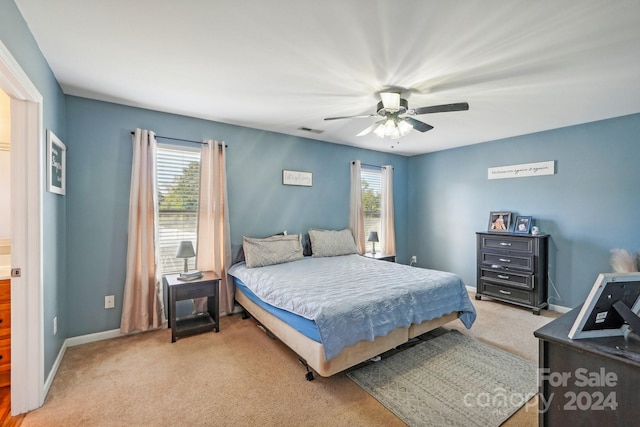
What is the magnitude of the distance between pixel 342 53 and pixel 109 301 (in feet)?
11.1

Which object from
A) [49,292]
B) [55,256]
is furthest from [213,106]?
[49,292]

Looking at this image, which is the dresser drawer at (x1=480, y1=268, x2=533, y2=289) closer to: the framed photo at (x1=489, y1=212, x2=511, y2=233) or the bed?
the framed photo at (x1=489, y1=212, x2=511, y2=233)

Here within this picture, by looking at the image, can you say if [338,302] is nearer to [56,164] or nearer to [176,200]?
[176,200]

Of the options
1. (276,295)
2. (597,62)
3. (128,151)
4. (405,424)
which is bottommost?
(405,424)

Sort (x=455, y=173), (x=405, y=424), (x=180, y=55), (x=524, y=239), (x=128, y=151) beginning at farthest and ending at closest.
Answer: (x=455, y=173) < (x=524, y=239) < (x=128, y=151) < (x=180, y=55) < (x=405, y=424)

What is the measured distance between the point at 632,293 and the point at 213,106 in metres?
3.61

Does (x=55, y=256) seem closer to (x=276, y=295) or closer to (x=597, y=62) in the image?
Answer: (x=276, y=295)

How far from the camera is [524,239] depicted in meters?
3.95

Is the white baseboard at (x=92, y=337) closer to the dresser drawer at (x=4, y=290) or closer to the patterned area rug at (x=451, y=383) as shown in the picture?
the dresser drawer at (x=4, y=290)

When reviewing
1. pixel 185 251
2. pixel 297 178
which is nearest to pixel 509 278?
pixel 297 178

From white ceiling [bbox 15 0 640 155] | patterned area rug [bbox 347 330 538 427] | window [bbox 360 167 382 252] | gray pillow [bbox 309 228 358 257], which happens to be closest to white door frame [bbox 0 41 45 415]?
white ceiling [bbox 15 0 640 155]

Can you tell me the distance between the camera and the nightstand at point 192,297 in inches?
118

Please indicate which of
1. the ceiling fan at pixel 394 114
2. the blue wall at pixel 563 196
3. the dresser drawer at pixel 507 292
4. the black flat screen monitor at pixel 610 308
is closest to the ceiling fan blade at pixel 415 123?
the ceiling fan at pixel 394 114

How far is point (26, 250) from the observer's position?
195 cm
